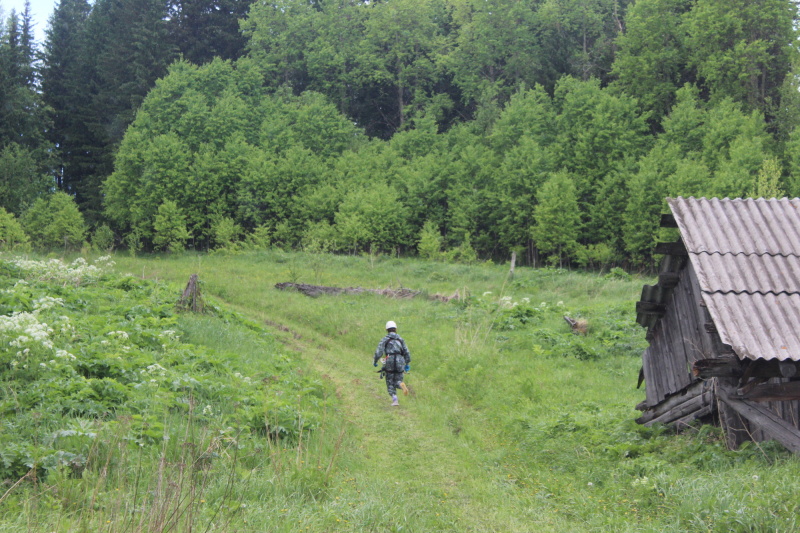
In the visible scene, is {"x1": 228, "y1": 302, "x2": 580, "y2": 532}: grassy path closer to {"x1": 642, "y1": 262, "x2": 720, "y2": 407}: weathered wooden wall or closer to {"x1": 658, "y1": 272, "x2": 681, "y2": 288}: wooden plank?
{"x1": 642, "y1": 262, "x2": 720, "y2": 407}: weathered wooden wall

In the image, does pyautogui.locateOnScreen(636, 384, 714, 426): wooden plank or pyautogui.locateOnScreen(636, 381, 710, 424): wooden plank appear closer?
pyautogui.locateOnScreen(636, 384, 714, 426): wooden plank

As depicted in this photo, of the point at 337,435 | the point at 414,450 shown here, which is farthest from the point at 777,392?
the point at 337,435

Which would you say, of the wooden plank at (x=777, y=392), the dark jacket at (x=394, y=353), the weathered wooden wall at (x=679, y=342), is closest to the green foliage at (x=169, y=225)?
the dark jacket at (x=394, y=353)

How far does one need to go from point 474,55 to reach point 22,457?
67.3 metres

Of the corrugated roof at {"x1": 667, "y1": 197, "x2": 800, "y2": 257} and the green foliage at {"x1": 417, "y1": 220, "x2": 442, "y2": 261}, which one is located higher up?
the corrugated roof at {"x1": 667, "y1": 197, "x2": 800, "y2": 257}

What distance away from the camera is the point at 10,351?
930cm

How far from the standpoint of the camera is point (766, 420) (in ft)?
25.5

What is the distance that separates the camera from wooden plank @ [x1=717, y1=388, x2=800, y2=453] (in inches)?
291

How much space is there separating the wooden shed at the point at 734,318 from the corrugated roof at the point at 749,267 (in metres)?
0.01

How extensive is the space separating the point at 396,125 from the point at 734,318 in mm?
67425

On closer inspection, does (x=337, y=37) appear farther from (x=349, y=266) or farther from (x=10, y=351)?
(x=10, y=351)

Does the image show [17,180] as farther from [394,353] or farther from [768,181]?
[768,181]

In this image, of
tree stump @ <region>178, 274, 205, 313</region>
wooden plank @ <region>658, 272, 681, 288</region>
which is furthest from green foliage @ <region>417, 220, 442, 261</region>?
wooden plank @ <region>658, 272, 681, 288</region>

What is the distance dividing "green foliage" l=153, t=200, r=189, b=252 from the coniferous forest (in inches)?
6.0
